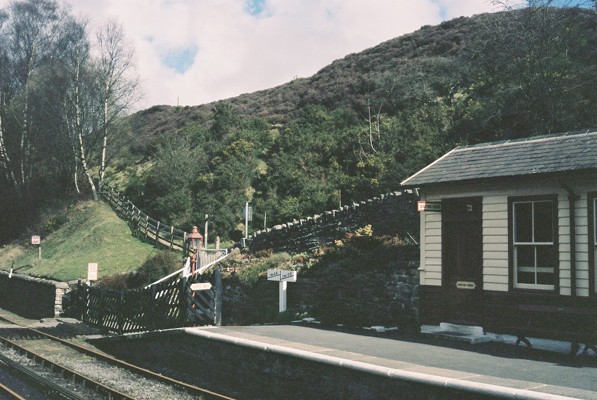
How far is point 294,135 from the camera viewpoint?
40188 millimetres

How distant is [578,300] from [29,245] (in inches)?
1446

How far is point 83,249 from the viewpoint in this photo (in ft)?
109

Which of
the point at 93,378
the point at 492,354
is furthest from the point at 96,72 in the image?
the point at 492,354

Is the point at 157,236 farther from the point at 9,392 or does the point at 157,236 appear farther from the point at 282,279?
the point at 9,392

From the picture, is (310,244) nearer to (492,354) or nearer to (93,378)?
(93,378)

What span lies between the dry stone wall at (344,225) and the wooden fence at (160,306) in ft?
20.1

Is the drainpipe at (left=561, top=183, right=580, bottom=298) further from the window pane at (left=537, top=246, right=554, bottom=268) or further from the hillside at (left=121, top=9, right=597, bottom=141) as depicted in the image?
the hillside at (left=121, top=9, right=597, bottom=141)

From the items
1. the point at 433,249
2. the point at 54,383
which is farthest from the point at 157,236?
the point at 433,249

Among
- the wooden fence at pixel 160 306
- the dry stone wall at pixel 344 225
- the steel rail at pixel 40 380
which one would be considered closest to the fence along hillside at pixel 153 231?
the dry stone wall at pixel 344 225

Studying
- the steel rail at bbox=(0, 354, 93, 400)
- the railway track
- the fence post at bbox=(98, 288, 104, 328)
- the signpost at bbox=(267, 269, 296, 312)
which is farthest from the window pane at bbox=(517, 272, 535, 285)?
the fence post at bbox=(98, 288, 104, 328)

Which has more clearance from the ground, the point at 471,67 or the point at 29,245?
the point at 471,67

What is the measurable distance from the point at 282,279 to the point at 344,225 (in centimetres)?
564

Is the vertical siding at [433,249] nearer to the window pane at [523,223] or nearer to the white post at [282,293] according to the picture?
the window pane at [523,223]

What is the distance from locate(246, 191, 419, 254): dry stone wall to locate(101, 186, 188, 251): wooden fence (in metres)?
8.02
